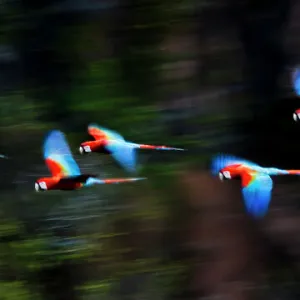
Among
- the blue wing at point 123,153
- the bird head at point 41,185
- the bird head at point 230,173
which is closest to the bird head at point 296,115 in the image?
the bird head at point 230,173

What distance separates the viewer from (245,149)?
902 millimetres

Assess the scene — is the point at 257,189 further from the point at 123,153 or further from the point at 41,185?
the point at 41,185

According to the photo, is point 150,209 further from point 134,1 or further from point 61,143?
point 134,1

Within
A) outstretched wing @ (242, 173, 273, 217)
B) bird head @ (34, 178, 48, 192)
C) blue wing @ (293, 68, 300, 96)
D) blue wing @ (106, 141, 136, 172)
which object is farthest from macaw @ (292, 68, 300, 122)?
bird head @ (34, 178, 48, 192)

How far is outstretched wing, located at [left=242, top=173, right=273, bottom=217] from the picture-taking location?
83 cm

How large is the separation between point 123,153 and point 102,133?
45mm

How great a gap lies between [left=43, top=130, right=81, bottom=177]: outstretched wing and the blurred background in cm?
2

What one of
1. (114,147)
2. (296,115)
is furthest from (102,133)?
(296,115)

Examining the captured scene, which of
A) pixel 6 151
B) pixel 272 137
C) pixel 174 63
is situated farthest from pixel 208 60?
pixel 6 151

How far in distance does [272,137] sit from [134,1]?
11.8 inches

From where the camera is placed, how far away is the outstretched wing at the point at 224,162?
2.79 ft

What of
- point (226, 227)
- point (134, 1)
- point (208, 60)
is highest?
point (134, 1)

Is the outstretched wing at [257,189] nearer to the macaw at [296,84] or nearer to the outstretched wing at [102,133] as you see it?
the macaw at [296,84]

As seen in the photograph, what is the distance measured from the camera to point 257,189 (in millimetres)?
839
